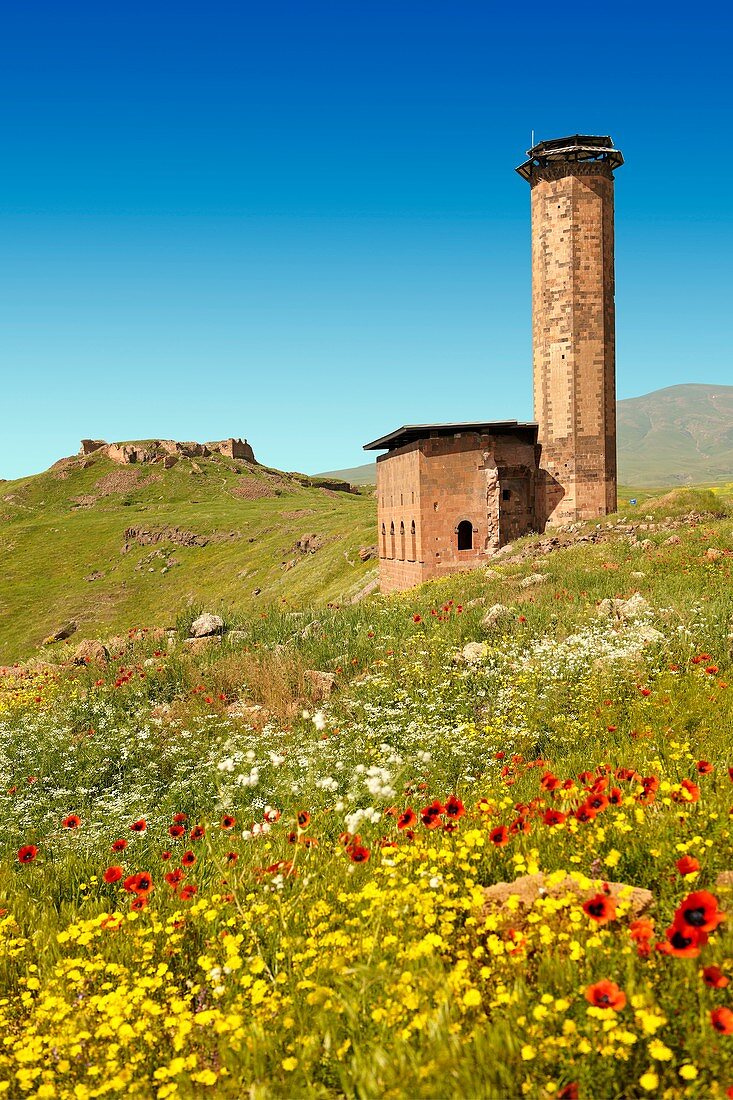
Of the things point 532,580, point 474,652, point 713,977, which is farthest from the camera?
point 532,580

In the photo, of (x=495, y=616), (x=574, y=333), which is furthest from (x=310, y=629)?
(x=574, y=333)

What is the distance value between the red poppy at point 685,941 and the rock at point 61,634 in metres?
51.8

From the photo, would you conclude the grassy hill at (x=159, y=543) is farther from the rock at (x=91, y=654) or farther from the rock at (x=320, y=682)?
the rock at (x=320, y=682)

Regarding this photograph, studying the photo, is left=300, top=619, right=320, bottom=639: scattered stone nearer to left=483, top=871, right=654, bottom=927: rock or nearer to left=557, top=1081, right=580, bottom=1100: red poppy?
left=483, top=871, right=654, bottom=927: rock

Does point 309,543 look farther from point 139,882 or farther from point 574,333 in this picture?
point 139,882

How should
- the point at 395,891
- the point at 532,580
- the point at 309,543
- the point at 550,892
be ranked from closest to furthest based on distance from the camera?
the point at 550,892 < the point at 395,891 < the point at 532,580 < the point at 309,543

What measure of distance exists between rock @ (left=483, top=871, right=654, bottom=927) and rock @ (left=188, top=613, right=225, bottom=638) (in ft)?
42.8

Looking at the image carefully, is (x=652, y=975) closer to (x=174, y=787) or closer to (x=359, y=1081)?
(x=359, y=1081)

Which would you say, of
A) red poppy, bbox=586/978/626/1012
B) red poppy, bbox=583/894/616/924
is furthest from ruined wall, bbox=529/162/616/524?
red poppy, bbox=586/978/626/1012

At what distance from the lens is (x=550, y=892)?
366 cm

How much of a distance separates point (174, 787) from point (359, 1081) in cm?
536

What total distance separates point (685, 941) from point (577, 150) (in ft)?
114

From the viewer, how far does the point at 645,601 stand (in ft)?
42.7

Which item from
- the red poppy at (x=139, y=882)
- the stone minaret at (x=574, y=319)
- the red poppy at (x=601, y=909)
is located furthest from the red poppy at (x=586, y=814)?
the stone minaret at (x=574, y=319)
